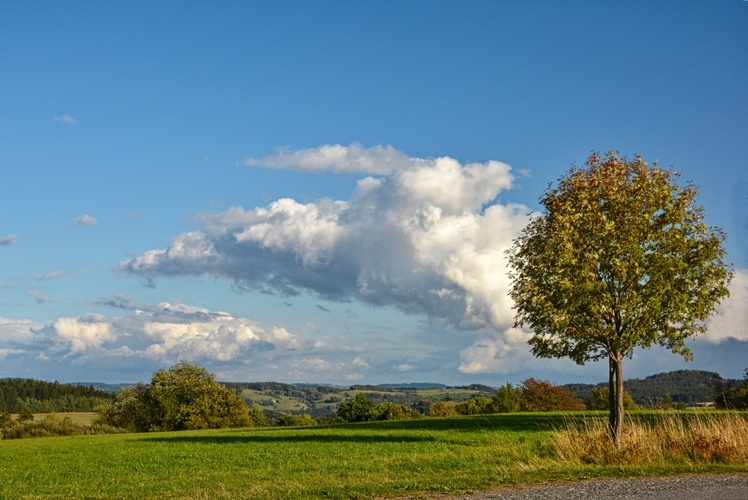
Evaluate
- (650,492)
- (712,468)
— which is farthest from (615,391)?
(650,492)

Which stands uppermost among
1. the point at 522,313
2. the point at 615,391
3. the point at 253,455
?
the point at 522,313

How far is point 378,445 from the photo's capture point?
105 ft

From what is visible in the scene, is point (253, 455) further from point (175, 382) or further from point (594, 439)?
point (175, 382)

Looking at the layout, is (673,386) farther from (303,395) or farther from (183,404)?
(303,395)

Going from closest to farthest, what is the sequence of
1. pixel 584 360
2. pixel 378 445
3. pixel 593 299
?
1. pixel 593 299
2. pixel 584 360
3. pixel 378 445

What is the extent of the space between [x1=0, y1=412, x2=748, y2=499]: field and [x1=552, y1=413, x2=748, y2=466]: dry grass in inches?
7.8

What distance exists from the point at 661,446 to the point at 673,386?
89596mm

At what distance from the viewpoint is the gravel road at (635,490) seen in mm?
15250

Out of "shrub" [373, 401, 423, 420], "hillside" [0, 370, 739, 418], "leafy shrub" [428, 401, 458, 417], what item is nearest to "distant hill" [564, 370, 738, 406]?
"hillside" [0, 370, 739, 418]

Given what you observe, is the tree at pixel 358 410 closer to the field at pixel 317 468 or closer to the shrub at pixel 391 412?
the shrub at pixel 391 412

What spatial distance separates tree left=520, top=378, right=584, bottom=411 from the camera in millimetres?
78688

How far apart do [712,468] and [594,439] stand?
3.90 meters

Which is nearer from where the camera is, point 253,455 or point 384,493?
point 384,493

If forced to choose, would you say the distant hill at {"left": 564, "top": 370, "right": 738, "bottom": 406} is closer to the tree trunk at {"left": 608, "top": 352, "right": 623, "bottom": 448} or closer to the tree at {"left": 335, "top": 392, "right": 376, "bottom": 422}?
the tree at {"left": 335, "top": 392, "right": 376, "bottom": 422}
